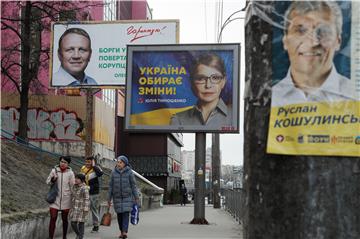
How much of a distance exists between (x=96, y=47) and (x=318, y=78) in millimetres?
19813

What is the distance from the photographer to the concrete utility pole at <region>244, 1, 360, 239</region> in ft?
7.15

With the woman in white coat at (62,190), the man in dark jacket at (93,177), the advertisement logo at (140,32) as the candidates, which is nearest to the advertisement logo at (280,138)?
the woman in white coat at (62,190)

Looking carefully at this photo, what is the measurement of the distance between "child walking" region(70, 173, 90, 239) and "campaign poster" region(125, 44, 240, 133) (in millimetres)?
6081

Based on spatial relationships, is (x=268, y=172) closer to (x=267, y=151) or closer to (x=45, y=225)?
(x=267, y=151)

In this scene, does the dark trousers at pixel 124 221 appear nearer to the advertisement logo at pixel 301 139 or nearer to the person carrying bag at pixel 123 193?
the person carrying bag at pixel 123 193

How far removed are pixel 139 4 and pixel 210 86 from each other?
41229 millimetres

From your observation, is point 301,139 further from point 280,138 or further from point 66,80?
point 66,80

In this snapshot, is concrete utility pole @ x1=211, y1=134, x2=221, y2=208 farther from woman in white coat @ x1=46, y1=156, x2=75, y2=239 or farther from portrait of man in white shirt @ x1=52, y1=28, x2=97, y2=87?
woman in white coat @ x1=46, y1=156, x2=75, y2=239

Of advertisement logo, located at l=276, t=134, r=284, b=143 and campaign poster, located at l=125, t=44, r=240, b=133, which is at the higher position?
campaign poster, located at l=125, t=44, r=240, b=133

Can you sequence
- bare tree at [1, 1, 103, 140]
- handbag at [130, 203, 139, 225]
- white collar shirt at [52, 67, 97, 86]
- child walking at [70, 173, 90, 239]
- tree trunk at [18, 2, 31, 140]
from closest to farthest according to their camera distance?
child walking at [70, 173, 90, 239] < handbag at [130, 203, 139, 225] < white collar shirt at [52, 67, 97, 86] < tree trunk at [18, 2, 31, 140] < bare tree at [1, 1, 103, 140]

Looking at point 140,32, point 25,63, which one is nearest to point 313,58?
point 140,32

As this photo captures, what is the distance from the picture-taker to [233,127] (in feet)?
52.9

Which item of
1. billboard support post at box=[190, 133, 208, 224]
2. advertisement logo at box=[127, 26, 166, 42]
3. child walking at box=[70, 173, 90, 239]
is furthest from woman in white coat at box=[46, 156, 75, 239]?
advertisement logo at box=[127, 26, 166, 42]

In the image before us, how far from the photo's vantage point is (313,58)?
2.27 metres
